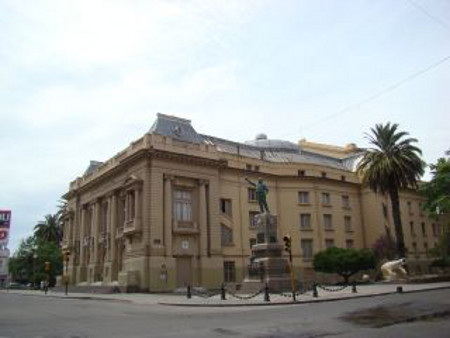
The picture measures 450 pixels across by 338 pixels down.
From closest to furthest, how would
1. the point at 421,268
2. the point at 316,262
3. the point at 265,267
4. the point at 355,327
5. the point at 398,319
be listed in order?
the point at 355,327
the point at 398,319
the point at 265,267
the point at 316,262
the point at 421,268

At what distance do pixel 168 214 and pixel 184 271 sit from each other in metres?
5.58

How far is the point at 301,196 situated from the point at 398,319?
4150 cm

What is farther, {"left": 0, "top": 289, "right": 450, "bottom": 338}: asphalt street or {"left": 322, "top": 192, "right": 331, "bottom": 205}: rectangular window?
{"left": 322, "top": 192, "right": 331, "bottom": 205}: rectangular window

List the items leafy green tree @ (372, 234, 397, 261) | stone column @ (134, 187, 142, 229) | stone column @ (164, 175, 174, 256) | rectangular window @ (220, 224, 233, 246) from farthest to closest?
leafy green tree @ (372, 234, 397, 261)
rectangular window @ (220, 224, 233, 246)
stone column @ (164, 175, 174, 256)
stone column @ (134, 187, 142, 229)

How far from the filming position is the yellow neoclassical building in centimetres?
4309

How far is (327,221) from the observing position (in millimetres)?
55812

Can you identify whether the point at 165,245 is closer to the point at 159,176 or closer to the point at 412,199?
the point at 159,176

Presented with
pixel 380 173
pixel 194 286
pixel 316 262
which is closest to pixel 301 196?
pixel 316 262

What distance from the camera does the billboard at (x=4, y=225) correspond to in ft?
40.4

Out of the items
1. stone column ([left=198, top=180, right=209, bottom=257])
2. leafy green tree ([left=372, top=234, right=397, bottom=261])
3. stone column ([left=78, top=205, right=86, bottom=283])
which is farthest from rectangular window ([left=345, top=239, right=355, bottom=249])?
stone column ([left=78, top=205, right=86, bottom=283])

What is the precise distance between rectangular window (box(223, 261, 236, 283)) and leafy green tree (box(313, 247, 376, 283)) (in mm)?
8562

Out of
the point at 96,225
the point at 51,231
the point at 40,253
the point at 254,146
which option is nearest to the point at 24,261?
the point at 51,231

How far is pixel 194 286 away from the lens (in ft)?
143

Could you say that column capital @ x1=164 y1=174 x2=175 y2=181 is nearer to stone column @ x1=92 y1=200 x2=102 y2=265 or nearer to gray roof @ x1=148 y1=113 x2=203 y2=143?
gray roof @ x1=148 y1=113 x2=203 y2=143
